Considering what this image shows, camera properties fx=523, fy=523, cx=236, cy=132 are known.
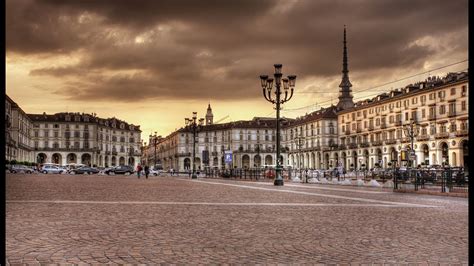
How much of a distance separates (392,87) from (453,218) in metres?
94.1

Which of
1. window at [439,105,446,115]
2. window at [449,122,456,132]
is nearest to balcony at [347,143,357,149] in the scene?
window at [439,105,446,115]

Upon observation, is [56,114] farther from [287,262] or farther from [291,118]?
[287,262]

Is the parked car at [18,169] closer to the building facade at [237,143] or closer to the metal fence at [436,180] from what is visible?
the metal fence at [436,180]

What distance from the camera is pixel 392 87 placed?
101438 millimetres

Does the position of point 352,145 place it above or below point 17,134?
below

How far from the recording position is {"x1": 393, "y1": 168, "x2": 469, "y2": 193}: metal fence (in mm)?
22844

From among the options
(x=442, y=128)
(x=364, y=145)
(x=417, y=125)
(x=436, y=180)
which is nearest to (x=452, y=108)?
(x=442, y=128)

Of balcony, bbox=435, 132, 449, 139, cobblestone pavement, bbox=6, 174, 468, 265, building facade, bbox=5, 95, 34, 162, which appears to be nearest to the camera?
cobblestone pavement, bbox=6, 174, 468, 265

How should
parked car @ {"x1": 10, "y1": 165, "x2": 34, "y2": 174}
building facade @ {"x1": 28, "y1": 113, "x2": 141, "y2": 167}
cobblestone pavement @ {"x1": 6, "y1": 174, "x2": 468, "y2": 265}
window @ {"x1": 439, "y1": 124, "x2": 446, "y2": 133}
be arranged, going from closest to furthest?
cobblestone pavement @ {"x1": 6, "y1": 174, "x2": 468, "y2": 265}
parked car @ {"x1": 10, "y1": 165, "x2": 34, "y2": 174}
window @ {"x1": 439, "y1": 124, "x2": 446, "y2": 133}
building facade @ {"x1": 28, "y1": 113, "x2": 141, "y2": 167}

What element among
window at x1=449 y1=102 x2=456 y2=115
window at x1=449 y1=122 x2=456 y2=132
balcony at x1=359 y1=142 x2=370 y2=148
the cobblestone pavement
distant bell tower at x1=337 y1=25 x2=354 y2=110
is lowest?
the cobblestone pavement

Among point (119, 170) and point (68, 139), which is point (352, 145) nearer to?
point (119, 170)

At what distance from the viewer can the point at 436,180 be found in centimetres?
2488

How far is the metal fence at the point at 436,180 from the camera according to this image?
22844 millimetres

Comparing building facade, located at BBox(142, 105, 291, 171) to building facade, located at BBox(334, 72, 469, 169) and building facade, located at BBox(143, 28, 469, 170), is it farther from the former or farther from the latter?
building facade, located at BBox(334, 72, 469, 169)
